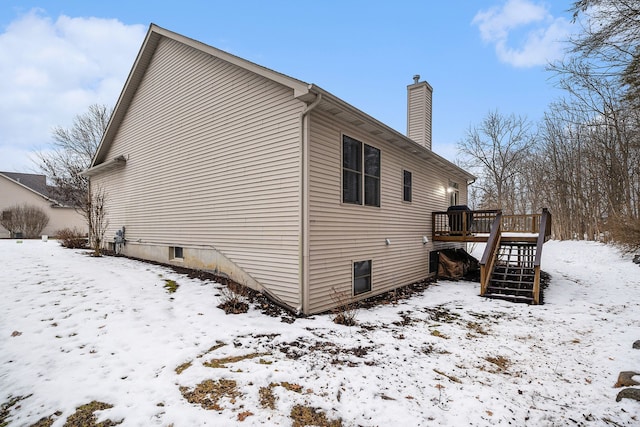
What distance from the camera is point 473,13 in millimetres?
12383

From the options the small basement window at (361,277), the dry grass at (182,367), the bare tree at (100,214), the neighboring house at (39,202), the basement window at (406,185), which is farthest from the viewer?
the neighboring house at (39,202)

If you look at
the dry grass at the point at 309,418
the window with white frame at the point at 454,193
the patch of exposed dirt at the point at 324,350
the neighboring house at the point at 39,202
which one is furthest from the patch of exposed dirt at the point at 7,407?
the neighboring house at the point at 39,202

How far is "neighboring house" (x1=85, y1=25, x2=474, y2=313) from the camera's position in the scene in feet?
19.1

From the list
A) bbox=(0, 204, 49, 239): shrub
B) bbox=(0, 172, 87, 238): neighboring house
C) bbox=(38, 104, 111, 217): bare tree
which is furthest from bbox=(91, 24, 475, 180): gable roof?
bbox=(0, 172, 87, 238): neighboring house

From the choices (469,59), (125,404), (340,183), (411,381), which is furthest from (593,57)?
(469,59)

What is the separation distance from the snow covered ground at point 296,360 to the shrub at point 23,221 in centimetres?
1860

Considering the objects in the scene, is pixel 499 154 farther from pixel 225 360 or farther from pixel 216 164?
pixel 225 360

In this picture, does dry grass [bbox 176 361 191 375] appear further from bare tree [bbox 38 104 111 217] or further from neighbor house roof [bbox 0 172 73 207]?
neighbor house roof [bbox 0 172 73 207]

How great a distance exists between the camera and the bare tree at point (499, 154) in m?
25.3

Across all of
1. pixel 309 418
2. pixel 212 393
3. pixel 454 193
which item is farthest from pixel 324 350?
pixel 454 193

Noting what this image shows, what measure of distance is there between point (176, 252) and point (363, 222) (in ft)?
20.4

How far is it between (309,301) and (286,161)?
2842 millimetres

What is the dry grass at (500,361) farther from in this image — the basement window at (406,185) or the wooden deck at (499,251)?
the basement window at (406,185)

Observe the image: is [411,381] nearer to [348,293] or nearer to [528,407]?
[528,407]
